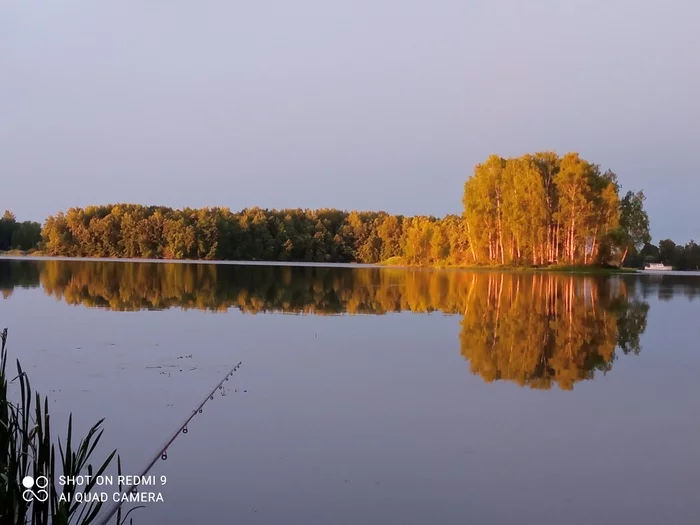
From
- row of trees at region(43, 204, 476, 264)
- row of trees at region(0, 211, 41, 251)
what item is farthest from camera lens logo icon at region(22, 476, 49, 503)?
row of trees at region(0, 211, 41, 251)

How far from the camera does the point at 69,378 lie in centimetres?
934

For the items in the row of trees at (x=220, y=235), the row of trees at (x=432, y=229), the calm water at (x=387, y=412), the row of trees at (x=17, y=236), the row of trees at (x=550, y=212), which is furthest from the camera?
the row of trees at (x=17, y=236)

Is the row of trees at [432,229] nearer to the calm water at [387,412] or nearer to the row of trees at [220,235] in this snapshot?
the row of trees at [220,235]

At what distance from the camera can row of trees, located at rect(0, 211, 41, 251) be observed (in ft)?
355

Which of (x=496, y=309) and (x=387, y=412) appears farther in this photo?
(x=496, y=309)

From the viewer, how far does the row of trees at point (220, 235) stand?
323ft

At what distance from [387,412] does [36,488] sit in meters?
4.98

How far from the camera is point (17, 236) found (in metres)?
Answer: 108

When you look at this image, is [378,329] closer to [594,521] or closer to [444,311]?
[444,311]

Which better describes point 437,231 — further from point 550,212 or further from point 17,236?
point 17,236

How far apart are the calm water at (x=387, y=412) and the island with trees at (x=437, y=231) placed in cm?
4003

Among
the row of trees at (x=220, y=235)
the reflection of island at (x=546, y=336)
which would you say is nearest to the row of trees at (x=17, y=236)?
the row of trees at (x=220, y=235)

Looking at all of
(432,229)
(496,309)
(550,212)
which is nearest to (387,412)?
(496,309)

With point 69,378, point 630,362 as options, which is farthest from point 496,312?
point 69,378
